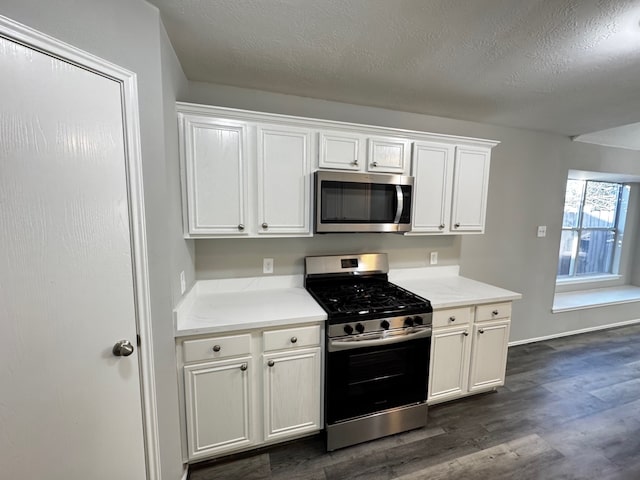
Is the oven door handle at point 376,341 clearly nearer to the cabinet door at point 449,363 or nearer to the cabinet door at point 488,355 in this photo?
the cabinet door at point 449,363

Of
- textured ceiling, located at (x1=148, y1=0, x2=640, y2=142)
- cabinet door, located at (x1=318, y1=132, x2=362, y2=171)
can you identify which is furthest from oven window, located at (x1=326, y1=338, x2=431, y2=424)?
textured ceiling, located at (x1=148, y1=0, x2=640, y2=142)

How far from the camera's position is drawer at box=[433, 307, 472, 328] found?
201 centimetres

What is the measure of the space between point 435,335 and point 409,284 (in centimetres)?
55

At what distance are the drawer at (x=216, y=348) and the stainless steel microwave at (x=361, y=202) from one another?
0.87 metres

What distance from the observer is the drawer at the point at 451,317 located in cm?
201

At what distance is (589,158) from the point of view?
10.9 ft

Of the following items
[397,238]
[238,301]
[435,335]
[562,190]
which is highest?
[562,190]

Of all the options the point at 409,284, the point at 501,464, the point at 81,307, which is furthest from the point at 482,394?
the point at 81,307

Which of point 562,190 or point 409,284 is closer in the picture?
point 409,284

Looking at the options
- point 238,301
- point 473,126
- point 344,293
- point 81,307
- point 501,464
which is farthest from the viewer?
point 473,126

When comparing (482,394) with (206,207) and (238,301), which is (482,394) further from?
(206,207)

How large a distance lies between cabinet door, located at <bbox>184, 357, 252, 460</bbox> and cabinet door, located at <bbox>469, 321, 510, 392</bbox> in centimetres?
177

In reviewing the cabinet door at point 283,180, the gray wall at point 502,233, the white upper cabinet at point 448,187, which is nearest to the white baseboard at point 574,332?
the gray wall at point 502,233

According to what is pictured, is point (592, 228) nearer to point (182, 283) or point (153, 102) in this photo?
point (182, 283)
